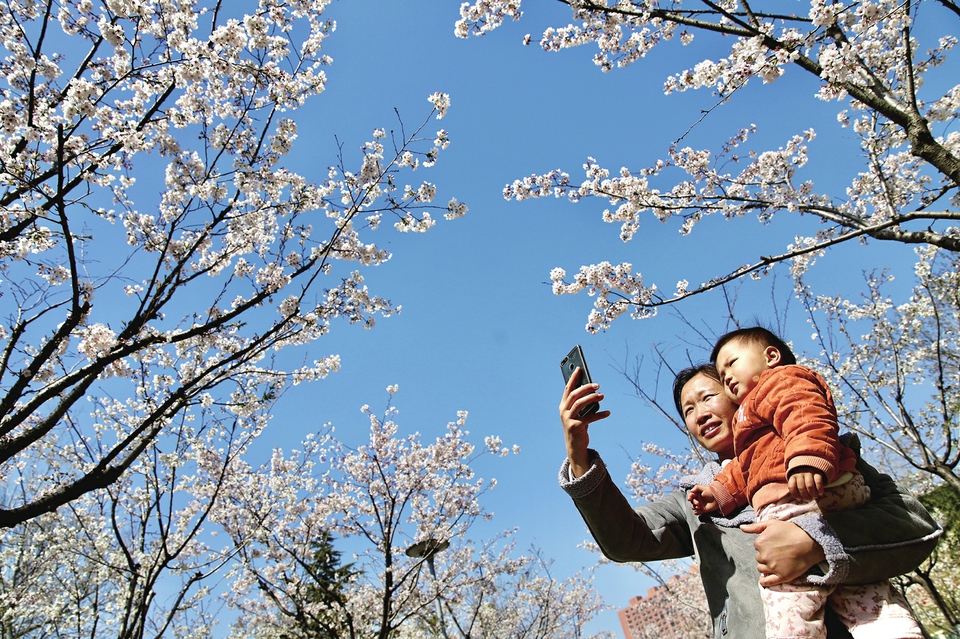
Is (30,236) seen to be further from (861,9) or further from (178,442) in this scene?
(861,9)

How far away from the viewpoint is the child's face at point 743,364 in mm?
1623

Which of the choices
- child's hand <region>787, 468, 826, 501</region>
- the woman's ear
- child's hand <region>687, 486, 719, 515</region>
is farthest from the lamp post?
child's hand <region>787, 468, 826, 501</region>

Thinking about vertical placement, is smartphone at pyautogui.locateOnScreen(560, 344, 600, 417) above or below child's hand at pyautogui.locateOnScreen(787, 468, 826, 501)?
above

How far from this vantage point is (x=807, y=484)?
1128 millimetres

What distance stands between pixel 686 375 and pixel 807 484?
3.02 feet

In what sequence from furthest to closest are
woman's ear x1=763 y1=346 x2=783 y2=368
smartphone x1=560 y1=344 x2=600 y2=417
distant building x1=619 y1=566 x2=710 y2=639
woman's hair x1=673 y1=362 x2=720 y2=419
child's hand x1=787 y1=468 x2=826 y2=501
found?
distant building x1=619 y1=566 x2=710 y2=639 < woman's hair x1=673 y1=362 x2=720 y2=419 < woman's ear x1=763 y1=346 x2=783 y2=368 < smartphone x1=560 y1=344 x2=600 y2=417 < child's hand x1=787 y1=468 x2=826 y2=501

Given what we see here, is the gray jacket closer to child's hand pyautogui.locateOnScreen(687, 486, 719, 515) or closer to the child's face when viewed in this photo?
child's hand pyautogui.locateOnScreen(687, 486, 719, 515)

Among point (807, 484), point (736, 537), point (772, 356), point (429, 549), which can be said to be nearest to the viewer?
point (807, 484)

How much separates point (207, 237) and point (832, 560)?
406 centimetres

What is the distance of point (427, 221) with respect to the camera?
15.9 ft

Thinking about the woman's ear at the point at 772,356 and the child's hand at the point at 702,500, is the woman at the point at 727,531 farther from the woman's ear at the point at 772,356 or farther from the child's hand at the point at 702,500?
the woman's ear at the point at 772,356

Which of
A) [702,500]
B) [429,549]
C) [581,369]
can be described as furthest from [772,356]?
[429,549]

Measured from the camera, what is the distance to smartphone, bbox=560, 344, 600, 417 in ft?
4.77

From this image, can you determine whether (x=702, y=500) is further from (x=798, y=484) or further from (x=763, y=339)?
(x=763, y=339)
